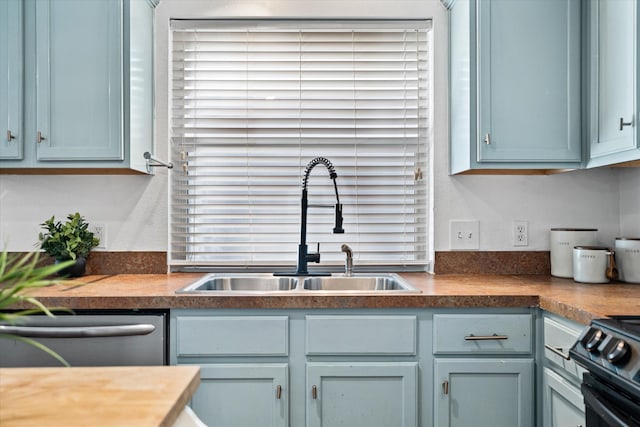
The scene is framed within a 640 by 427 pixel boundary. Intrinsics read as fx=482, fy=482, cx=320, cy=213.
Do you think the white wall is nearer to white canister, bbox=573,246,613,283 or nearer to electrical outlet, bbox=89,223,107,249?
electrical outlet, bbox=89,223,107,249

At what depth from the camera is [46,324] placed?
175cm

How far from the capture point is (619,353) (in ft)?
3.76

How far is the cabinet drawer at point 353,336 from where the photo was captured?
1.79 metres

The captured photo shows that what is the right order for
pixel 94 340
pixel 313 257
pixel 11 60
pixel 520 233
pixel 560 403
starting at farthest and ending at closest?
pixel 520 233 → pixel 313 257 → pixel 11 60 → pixel 94 340 → pixel 560 403

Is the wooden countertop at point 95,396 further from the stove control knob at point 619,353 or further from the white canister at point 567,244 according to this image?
the white canister at point 567,244

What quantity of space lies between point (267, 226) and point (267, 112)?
0.58 metres

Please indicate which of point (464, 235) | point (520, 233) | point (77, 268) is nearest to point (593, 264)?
point (520, 233)

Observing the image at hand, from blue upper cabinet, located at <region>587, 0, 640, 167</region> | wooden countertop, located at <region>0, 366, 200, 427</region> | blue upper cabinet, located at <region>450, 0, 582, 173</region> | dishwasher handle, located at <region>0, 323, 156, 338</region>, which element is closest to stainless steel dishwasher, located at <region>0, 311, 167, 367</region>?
dishwasher handle, located at <region>0, 323, 156, 338</region>

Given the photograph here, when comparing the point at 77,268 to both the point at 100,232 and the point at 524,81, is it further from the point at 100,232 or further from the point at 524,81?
the point at 524,81

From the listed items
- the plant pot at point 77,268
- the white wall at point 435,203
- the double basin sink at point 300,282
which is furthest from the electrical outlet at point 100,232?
the double basin sink at point 300,282

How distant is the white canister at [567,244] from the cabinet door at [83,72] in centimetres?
207

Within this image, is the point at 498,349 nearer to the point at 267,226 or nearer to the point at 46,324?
the point at 267,226

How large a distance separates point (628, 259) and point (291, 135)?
5.43ft

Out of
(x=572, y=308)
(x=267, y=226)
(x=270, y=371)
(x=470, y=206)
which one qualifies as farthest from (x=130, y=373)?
(x=470, y=206)
